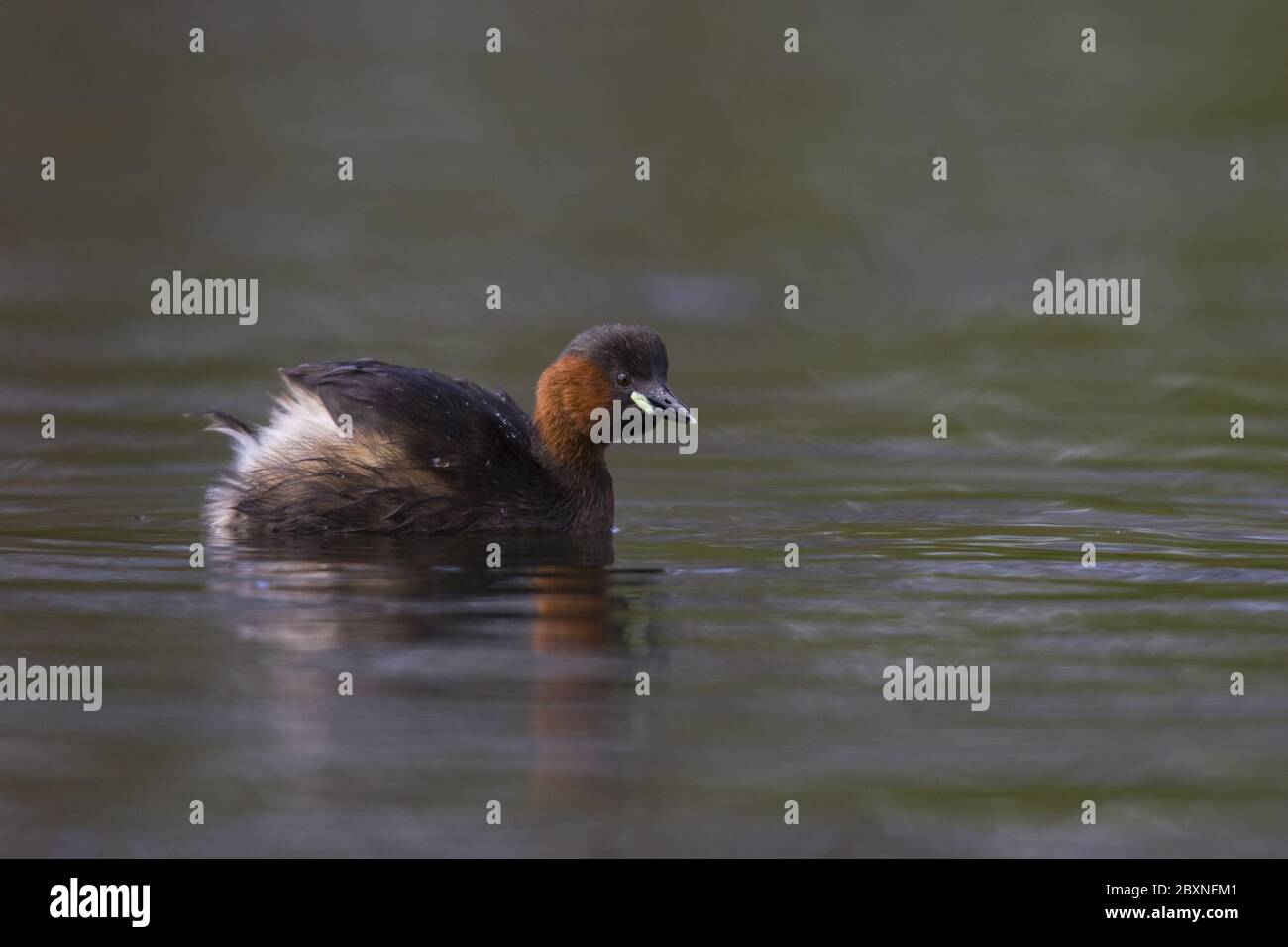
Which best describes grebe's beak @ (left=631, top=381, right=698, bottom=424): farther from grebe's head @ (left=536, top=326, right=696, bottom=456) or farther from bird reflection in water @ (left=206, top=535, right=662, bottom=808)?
bird reflection in water @ (left=206, top=535, right=662, bottom=808)

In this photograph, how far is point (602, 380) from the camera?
33.7 ft

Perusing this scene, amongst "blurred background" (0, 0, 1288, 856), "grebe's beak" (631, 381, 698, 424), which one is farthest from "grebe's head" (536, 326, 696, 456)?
"blurred background" (0, 0, 1288, 856)

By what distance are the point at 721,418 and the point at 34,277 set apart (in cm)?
574

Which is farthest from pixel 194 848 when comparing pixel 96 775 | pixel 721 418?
pixel 721 418

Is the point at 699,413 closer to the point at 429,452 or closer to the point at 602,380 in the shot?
the point at 602,380

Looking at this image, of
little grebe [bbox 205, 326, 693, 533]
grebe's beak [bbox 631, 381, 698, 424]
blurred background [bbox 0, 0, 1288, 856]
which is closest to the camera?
blurred background [bbox 0, 0, 1288, 856]

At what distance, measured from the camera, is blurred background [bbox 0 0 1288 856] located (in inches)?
260

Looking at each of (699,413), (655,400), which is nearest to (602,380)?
(655,400)

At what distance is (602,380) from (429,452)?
35.1 inches

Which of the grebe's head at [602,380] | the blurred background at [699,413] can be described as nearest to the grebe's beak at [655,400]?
the grebe's head at [602,380]

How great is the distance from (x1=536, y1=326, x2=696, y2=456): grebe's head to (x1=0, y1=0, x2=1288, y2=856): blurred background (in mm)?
557

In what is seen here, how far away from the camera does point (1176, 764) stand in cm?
679

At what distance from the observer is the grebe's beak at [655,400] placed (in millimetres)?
10188
